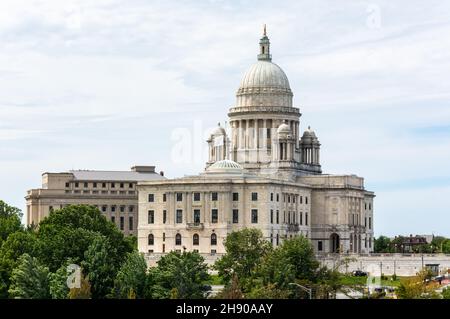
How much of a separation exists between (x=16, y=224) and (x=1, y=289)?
4172cm

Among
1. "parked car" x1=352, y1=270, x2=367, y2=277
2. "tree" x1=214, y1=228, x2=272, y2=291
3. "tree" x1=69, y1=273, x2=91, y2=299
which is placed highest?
"tree" x1=214, y1=228, x2=272, y2=291

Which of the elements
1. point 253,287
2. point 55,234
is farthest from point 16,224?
point 253,287

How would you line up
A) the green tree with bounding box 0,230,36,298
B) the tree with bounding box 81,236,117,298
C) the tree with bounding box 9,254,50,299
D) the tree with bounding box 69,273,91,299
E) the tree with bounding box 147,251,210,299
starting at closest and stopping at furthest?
the tree with bounding box 69,273,91,299 < the tree with bounding box 9,254,50,299 < the tree with bounding box 147,251,210,299 < the tree with bounding box 81,236,117,298 < the green tree with bounding box 0,230,36,298

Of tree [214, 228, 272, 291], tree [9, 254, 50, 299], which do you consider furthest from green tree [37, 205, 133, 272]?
tree [9, 254, 50, 299]

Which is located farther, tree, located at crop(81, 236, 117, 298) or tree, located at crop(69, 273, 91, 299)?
tree, located at crop(81, 236, 117, 298)

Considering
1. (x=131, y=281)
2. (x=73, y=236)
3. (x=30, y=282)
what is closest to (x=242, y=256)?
(x=73, y=236)

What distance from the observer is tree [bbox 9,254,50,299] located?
389ft

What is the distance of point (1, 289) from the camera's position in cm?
13350

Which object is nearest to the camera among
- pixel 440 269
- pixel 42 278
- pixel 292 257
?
pixel 42 278

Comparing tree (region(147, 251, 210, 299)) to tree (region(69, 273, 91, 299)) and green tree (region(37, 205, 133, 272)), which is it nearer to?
tree (region(69, 273, 91, 299))

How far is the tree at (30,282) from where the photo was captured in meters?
118

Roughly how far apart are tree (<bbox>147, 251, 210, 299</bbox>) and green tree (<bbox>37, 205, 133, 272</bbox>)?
30.9 feet

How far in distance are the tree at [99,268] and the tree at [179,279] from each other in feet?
12.7
